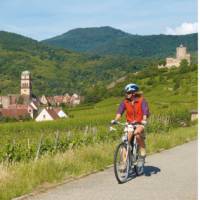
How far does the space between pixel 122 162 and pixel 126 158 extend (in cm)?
12

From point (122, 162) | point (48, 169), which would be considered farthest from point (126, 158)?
point (48, 169)

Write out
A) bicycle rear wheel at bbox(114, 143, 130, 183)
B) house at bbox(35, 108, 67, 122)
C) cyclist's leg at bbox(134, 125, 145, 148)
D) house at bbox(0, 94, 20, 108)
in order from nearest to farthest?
bicycle rear wheel at bbox(114, 143, 130, 183), cyclist's leg at bbox(134, 125, 145, 148), house at bbox(35, 108, 67, 122), house at bbox(0, 94, 20, 108)

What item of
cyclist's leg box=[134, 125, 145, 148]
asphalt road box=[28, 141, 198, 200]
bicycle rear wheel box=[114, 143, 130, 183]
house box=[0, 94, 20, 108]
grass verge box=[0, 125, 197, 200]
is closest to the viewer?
asphalt road box=[28, 141, 198, 200]

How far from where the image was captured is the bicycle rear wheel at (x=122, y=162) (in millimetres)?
10613

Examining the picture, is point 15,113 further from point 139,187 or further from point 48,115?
point 139,187

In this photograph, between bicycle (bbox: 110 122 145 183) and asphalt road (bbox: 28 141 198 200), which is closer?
asphalt road (bbox: 28 141 198 200)

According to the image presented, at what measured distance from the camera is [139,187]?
32.7ft

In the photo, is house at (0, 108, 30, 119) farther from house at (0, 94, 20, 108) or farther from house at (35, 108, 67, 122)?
house at (0, 94, 20, 108)

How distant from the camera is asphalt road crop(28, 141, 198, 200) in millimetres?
8859

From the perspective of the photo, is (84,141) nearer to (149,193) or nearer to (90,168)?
(90,168)

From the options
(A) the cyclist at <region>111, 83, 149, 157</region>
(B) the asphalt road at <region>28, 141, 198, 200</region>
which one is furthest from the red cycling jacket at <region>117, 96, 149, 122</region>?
(B) the asphalt road at <region>28, 141, 198, 200</region>

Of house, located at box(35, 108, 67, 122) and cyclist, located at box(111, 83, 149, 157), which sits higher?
cyclist, located at box(111, 83, 149, 157)

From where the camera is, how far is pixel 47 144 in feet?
58.4

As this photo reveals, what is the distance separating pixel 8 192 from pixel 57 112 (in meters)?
98.5
